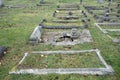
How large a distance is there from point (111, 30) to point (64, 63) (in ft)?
20.7

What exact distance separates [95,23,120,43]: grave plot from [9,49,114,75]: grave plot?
2.77m

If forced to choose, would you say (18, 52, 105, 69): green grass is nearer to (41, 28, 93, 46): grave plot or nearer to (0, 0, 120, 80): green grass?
(0, 0, 120, 80): green grass

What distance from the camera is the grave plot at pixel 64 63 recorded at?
7.23m

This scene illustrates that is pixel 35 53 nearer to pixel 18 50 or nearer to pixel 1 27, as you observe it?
pixel 18 50

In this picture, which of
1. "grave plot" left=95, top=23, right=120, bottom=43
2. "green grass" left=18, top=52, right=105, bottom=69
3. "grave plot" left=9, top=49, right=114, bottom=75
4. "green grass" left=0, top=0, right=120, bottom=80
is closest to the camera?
"green grass" left=0, top=0, right=120, bottom=80

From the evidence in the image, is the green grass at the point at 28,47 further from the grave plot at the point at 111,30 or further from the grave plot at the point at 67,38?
the grave plot at the point at 67,38

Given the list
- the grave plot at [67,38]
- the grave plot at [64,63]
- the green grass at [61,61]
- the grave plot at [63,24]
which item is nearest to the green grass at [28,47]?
the grave plot at [64,63]

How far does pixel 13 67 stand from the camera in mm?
7676

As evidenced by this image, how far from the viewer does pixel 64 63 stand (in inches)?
313

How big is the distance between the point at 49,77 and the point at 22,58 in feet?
7.28

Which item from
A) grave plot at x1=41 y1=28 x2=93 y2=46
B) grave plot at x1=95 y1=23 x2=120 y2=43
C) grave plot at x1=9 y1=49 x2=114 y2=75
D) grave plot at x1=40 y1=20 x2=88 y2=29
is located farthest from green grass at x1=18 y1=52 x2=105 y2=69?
grave plot at x1=40 y1=20 x2=88 y2=29

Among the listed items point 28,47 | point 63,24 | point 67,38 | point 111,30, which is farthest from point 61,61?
point 63,24

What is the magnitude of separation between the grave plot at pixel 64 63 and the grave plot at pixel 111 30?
2774 millimetres

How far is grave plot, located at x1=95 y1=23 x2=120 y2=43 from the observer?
11507 mm
